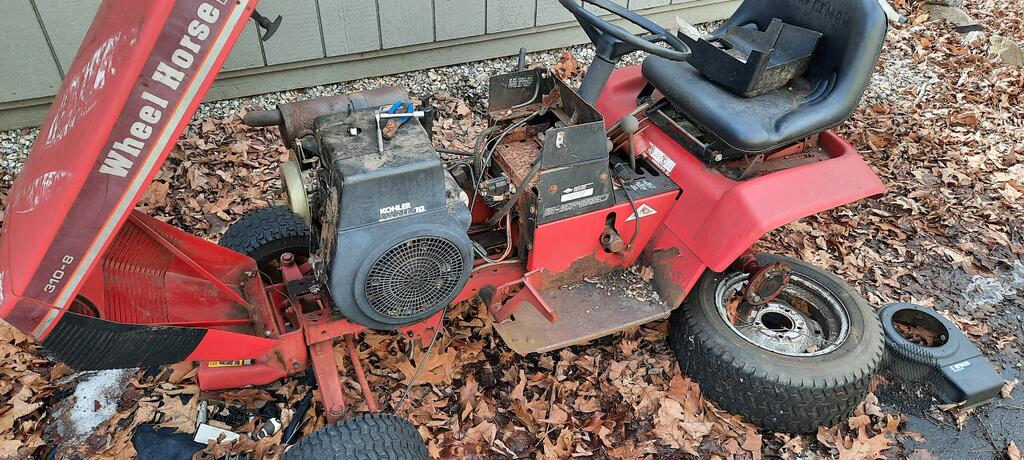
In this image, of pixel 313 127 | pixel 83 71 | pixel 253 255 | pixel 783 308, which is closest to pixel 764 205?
pixel 783 308

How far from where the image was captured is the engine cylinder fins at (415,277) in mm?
2215

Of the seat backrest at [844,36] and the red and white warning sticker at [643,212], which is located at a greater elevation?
the seat backrest at [844,36]

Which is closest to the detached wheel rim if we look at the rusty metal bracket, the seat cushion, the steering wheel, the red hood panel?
the seat cushion

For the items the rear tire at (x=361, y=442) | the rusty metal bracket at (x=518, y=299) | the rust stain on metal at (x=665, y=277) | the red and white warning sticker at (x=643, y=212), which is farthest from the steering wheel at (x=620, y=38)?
the rear tire at (x=361, y=442)

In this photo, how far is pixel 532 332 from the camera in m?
2.76

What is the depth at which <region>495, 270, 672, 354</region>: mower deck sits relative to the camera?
273 cm

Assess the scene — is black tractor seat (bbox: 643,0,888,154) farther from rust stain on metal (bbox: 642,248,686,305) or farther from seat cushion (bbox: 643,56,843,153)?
rust stain on metal (bbox: 642,248,686,305)

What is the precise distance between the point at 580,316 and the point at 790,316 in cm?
104

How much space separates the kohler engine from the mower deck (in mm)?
494

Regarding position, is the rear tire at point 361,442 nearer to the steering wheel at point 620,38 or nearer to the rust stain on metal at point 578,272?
the rust stain on metal at point 578,272

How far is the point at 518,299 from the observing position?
8.95ft

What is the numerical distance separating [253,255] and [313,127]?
0.90 metres

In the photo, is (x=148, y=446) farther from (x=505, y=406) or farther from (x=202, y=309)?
(x=505, y=406)

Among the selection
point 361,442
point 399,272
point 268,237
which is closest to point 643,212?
point 399,272
